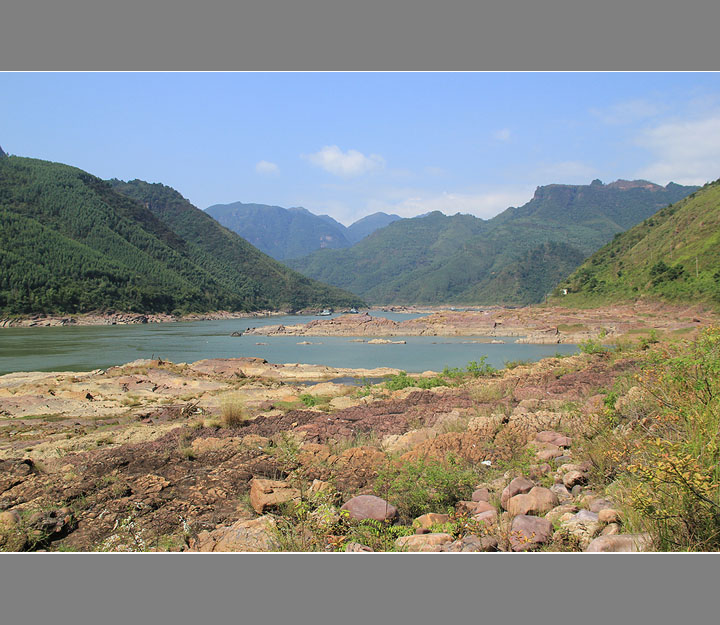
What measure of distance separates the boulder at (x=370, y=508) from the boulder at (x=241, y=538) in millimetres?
869

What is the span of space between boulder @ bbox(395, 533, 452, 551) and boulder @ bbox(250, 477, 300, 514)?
73.4 inches

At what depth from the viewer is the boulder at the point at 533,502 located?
5043 millimetres

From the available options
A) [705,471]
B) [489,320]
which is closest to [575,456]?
[705,471]

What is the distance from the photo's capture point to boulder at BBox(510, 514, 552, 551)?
4.19 m

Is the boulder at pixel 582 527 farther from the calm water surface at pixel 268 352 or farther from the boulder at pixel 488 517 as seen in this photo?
the calm water surface at pixel 268 352

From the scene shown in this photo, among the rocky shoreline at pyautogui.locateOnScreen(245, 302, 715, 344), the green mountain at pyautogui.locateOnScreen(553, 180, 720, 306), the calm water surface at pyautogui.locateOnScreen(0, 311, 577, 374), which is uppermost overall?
the green mountain at pyautogui.locateOnScreen(553, 180, 720, 306)

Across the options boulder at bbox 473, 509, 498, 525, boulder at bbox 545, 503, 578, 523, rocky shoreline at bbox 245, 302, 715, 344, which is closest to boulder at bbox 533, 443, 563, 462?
boulder at bbox 545, 503, 578, 523

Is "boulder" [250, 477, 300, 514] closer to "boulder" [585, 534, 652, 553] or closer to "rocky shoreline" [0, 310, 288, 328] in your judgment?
"boulder" [585, 534, 652, 553]

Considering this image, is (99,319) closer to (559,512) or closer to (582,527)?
(559,512)

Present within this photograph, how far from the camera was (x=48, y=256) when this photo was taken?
10100cm

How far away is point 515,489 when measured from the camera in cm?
546

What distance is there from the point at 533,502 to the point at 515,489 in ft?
1.21

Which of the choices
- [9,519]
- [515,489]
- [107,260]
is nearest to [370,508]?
[515,489]

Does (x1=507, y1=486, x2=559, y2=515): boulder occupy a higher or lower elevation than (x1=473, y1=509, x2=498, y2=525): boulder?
higher
